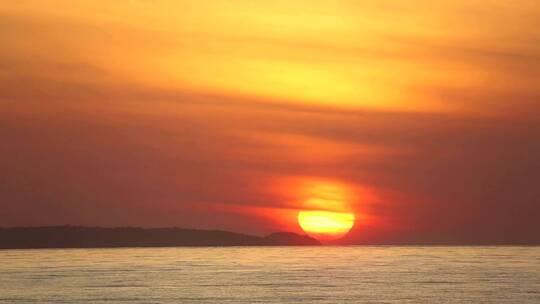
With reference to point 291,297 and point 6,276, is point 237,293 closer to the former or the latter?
point 291,297

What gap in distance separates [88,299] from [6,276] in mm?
49921

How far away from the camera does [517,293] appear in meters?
83.5

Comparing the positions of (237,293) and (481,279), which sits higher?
(481,279)

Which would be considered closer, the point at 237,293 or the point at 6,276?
the point at 237,293

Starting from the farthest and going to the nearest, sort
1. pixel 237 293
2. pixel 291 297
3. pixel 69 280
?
1. pixel 69 280
2. pixel 237 293
3. pixel 291 297

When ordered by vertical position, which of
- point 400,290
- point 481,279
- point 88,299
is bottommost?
point 88,299

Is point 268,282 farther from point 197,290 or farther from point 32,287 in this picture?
point 32,287

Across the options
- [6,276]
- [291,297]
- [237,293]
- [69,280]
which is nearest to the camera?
[291,297]

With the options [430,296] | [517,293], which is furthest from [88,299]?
[517,293]

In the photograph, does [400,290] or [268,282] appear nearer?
[400,290]

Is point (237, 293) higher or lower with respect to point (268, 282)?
lower

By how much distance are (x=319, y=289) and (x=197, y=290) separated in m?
11.8

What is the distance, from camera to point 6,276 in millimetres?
125438

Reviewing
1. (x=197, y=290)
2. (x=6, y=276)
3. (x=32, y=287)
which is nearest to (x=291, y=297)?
(x=197, y=290)
